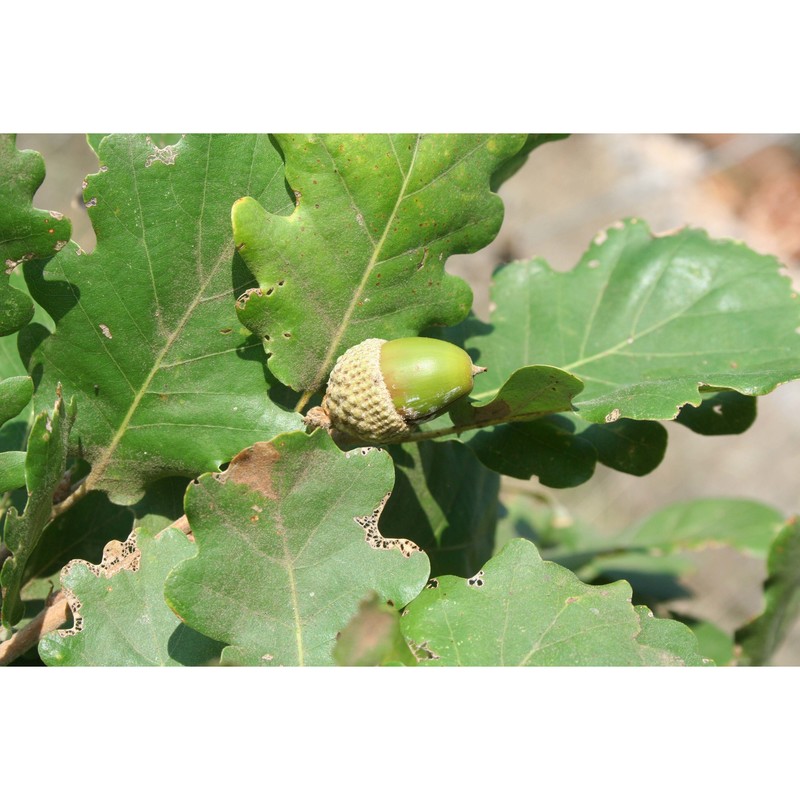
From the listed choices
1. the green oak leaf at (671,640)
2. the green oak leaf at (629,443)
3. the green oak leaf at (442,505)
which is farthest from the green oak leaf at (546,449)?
the green oak leaf at (671,640)

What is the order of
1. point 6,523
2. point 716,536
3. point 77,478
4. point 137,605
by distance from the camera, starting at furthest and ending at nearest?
point 716,536 < point 77,478 < point 137,605 < point 6,523

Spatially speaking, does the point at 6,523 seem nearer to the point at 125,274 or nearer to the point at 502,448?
the point at 125,274

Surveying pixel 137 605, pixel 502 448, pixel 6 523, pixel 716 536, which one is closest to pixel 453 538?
pixel 502 448

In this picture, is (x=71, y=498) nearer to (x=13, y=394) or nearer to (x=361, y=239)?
(x=13, y=394)

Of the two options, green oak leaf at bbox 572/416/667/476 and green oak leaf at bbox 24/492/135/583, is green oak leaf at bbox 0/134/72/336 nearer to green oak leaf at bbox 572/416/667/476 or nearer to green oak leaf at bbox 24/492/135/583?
green oak leaf at bbox 24/492/135/583

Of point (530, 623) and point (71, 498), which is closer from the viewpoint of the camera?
point (530, 623)

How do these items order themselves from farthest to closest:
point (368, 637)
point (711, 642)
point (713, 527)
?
point (713, 527) → point (711, 642) → point (368, 637)

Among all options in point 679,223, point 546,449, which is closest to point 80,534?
point 546,449
